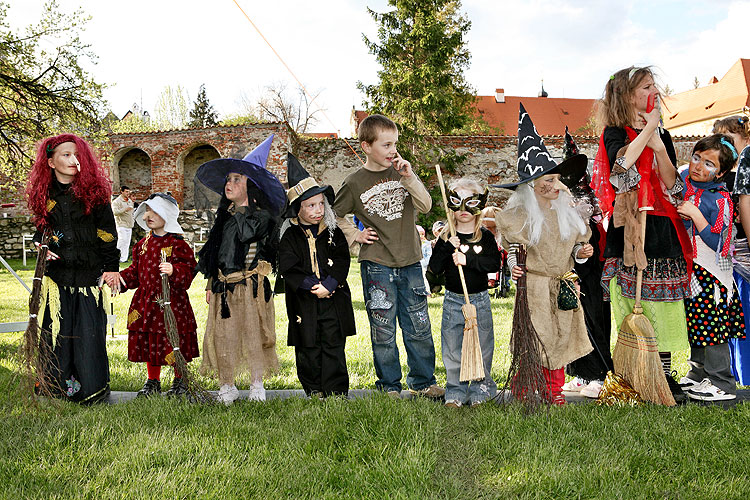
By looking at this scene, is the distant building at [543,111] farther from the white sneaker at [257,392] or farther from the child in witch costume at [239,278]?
the white sneaker at [257,392]

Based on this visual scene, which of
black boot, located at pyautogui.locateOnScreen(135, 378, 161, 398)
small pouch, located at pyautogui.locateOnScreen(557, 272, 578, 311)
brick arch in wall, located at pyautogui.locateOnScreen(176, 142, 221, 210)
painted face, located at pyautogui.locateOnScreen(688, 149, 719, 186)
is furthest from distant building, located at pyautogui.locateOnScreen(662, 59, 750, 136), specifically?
black boot, located at pyautogui.locateOnScreen(135, 378, 161, 398)

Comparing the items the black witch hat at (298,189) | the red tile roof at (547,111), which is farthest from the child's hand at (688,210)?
the red tile roof at (547,111)

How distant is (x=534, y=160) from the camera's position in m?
3.82

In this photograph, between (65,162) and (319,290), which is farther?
(65,162)

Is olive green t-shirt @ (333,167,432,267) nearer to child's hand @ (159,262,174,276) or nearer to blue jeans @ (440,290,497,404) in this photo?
blue jeans @ (440,290,497,404)

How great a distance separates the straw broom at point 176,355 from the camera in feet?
12.6

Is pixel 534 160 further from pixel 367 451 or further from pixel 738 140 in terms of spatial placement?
pixel 367 451

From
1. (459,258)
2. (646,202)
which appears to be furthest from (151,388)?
(646,202)

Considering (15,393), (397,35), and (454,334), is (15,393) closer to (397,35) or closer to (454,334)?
(454,334)

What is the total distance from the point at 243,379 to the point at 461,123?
19.4m

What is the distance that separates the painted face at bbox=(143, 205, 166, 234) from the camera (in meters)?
4.29

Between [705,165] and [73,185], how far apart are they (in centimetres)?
479

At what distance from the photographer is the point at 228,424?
336 centimetres

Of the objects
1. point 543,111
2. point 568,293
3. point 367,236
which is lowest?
point 568,293
